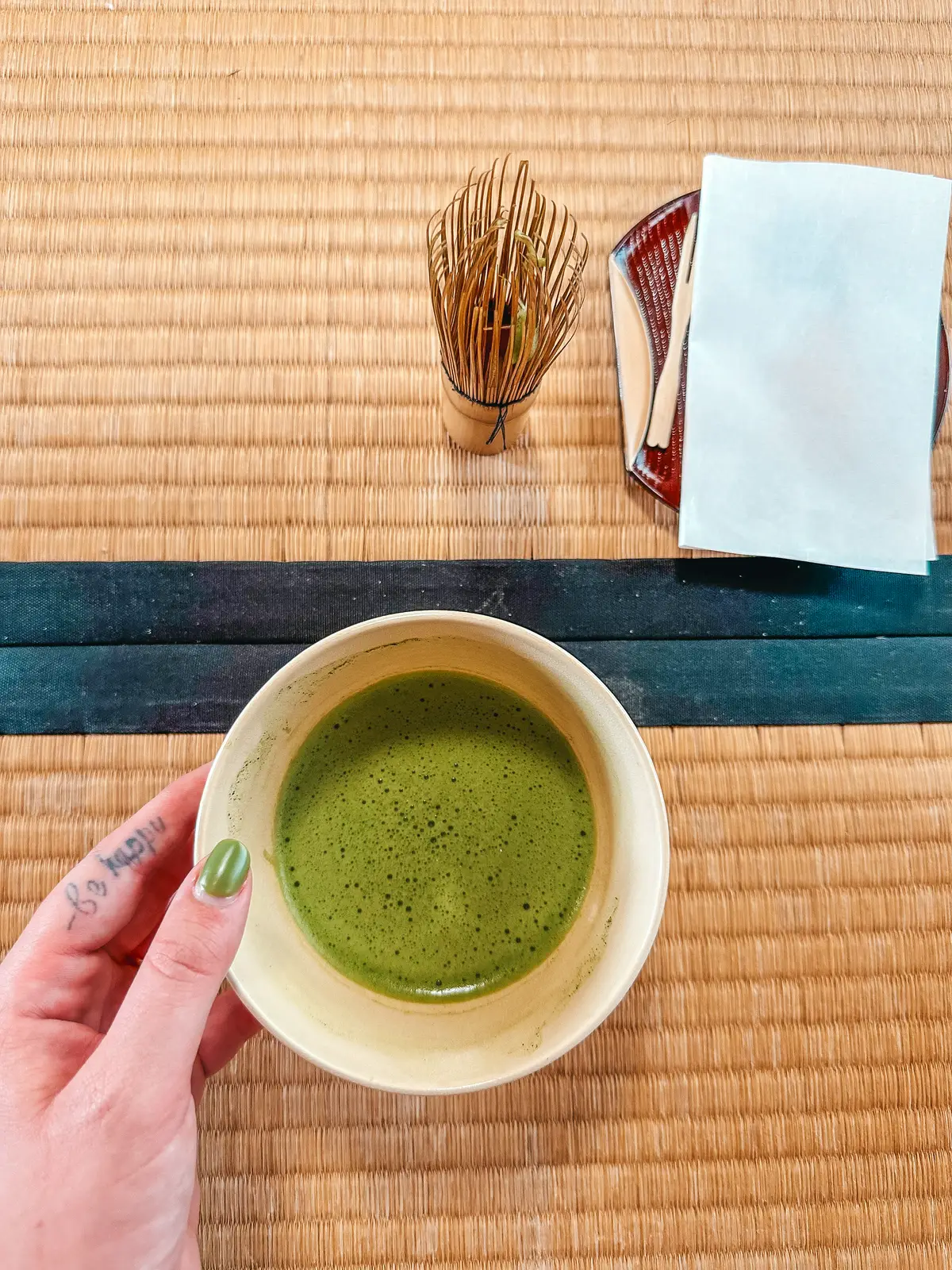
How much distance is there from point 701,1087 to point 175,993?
35 cm

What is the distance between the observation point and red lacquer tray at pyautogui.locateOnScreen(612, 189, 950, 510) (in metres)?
0.55

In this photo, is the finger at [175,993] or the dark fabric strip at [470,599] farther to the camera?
the dark fabric strip at [470,599]

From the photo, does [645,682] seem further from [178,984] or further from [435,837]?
[178,984]

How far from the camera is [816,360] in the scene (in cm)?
54

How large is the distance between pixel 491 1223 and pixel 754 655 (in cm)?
41

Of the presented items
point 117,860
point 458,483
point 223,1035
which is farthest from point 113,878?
point 458,483

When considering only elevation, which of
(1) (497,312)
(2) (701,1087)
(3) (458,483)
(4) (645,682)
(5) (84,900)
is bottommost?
(2) (701,1087)

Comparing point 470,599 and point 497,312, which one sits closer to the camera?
point 497,312

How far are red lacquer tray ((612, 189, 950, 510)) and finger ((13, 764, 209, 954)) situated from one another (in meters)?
0.36

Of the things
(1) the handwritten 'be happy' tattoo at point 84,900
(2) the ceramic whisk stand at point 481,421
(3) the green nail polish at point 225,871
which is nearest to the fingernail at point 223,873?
(3) the green nail polish at point 225,871

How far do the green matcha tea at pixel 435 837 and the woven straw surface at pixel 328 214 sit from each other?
0.12m

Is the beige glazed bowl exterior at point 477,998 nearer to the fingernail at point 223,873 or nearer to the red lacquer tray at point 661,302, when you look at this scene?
the fingernail at point 223,873

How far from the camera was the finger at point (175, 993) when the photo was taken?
393 millimetres

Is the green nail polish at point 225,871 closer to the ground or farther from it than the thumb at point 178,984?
farther from it
